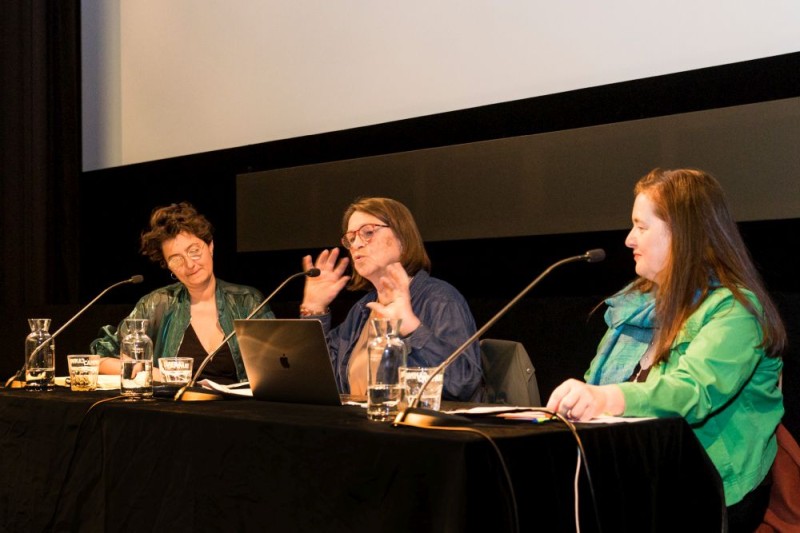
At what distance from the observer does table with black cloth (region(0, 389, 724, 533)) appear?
1.40 m

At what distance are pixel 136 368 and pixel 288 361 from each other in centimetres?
40

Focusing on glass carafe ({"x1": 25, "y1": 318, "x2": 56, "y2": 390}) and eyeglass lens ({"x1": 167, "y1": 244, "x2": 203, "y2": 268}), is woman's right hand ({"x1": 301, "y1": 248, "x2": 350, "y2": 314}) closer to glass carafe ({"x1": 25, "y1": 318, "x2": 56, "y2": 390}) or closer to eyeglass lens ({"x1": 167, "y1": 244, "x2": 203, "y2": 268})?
eyeglass lens ({"x1": 167, "y1": 244, "x2": 203, "y2": 268})

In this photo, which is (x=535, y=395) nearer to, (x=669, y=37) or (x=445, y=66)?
(x=669, y=37)

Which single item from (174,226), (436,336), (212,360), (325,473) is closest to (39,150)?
(174,226)

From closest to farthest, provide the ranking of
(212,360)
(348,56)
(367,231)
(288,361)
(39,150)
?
(288,361) < (367,231) < (212,360) < (348,56) < (39,150)

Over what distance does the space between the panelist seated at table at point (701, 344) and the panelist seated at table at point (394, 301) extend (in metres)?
0.52

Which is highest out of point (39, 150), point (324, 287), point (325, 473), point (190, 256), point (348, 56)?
point (348, 56)

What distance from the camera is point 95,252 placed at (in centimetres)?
507

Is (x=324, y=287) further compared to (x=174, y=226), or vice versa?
(x=174, y=226)

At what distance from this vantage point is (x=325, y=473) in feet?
5.10

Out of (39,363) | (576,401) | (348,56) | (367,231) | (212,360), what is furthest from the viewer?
(348,56)

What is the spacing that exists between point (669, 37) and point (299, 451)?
1854 millimetres

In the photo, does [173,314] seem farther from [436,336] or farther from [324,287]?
[436,336]

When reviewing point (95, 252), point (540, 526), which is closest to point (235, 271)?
point (95, 252)
